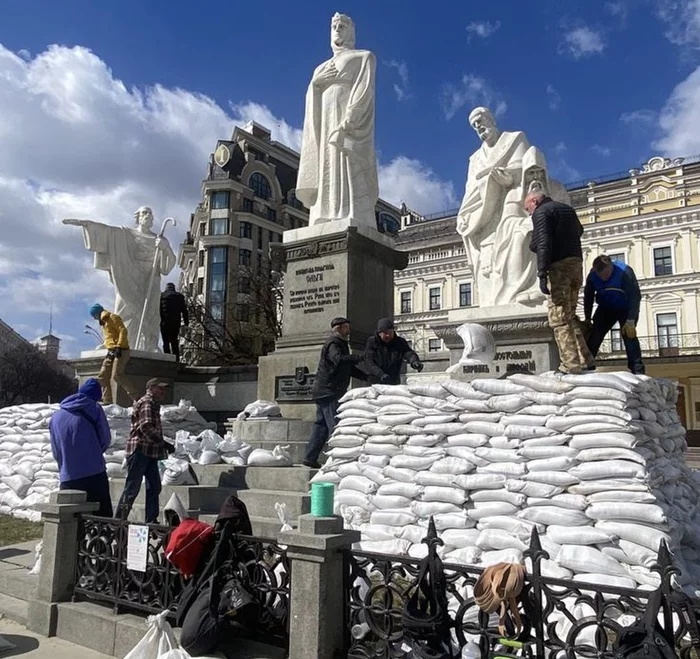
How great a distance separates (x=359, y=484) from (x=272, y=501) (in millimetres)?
1061

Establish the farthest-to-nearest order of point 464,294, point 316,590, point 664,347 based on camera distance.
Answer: point 464,294 → point 664,347 → point 316,590

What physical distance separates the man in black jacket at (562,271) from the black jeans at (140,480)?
3.91m

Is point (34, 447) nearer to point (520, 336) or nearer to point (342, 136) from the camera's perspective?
point (342, 136)

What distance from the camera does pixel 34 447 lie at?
951cm

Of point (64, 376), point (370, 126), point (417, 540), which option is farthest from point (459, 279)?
point (64, 376)

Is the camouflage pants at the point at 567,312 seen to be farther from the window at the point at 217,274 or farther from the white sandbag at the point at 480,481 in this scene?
the window at the point at 217,274

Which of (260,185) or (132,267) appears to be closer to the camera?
(132,267)

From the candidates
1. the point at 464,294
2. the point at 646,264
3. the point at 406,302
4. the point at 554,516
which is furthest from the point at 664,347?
the point at 554,516

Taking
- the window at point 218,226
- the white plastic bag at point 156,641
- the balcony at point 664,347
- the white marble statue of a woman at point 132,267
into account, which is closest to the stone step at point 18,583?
the white plastic bag at point 156,641

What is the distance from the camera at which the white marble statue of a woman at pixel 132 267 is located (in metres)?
11.8

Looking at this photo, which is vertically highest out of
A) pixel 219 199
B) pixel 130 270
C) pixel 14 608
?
pixel 219 199

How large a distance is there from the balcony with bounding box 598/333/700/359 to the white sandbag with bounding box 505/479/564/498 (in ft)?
96.6

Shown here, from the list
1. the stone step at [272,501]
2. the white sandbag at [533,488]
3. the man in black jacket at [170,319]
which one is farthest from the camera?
the man in black jacket at [170,319]

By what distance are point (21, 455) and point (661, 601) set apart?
371 inches
